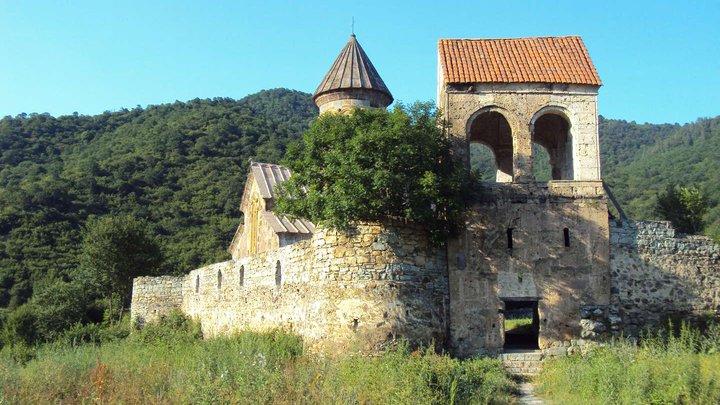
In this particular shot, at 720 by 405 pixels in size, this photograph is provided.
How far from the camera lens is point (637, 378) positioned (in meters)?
7.36

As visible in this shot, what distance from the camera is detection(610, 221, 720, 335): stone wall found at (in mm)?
10922

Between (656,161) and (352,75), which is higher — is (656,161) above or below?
above

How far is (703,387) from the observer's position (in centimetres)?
691

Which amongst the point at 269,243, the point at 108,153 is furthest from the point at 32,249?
the point at 269,243

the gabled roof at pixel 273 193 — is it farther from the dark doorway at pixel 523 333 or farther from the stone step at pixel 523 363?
the stone step at pixel 523 363

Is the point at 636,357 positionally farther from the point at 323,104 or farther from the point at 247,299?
the point at 323,104

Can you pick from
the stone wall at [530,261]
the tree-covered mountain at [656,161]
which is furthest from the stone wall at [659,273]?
the tree-covered mountain at [656,161]

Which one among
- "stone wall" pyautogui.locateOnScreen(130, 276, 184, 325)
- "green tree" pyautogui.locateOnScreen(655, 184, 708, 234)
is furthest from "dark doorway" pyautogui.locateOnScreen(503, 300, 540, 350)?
"stone wall" pyautogui.locateOnScreen(130, 276, 184, 325)

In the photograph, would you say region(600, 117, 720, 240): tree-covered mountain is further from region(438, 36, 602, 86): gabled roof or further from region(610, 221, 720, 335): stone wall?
region(438, 36, 602, 86): gabled roof

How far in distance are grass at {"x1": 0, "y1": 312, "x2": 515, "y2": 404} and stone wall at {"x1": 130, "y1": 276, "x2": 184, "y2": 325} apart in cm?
1123

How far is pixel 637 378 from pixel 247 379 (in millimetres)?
4630

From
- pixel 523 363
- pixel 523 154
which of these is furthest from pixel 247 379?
pixel 523 154

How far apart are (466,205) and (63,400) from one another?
6.99m

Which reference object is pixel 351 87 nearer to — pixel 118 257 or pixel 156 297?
pixel 156 297
